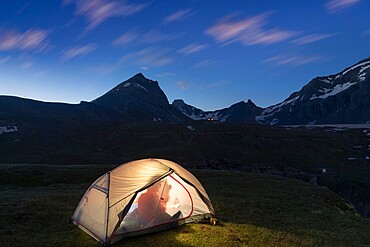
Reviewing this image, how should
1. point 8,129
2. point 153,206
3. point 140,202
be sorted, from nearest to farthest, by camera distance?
point 140,202, point 153,206, point 8,129

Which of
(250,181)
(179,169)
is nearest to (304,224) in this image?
(179,169)

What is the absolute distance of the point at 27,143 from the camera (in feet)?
399

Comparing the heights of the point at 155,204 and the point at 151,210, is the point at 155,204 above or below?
above

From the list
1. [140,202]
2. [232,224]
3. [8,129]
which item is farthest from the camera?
[8,129]

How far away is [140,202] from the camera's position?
1431 centimetres

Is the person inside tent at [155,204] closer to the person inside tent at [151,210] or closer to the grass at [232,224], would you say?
the person inside tent at [151,210]

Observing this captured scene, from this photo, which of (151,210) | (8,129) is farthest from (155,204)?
(8,129)

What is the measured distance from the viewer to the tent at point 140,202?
13.3m

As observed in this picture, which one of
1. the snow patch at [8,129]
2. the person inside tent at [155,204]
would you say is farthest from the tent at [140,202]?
the snow patch at [8,129]

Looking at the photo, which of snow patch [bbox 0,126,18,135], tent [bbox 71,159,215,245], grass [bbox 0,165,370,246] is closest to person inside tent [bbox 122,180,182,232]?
tent [bbox 71,159,215,245]

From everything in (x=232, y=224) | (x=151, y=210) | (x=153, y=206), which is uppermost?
(x=153, y=206)

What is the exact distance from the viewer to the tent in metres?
13.3

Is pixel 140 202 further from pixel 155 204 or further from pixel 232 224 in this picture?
pixel 232 224

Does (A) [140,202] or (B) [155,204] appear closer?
(A) [140,202]
